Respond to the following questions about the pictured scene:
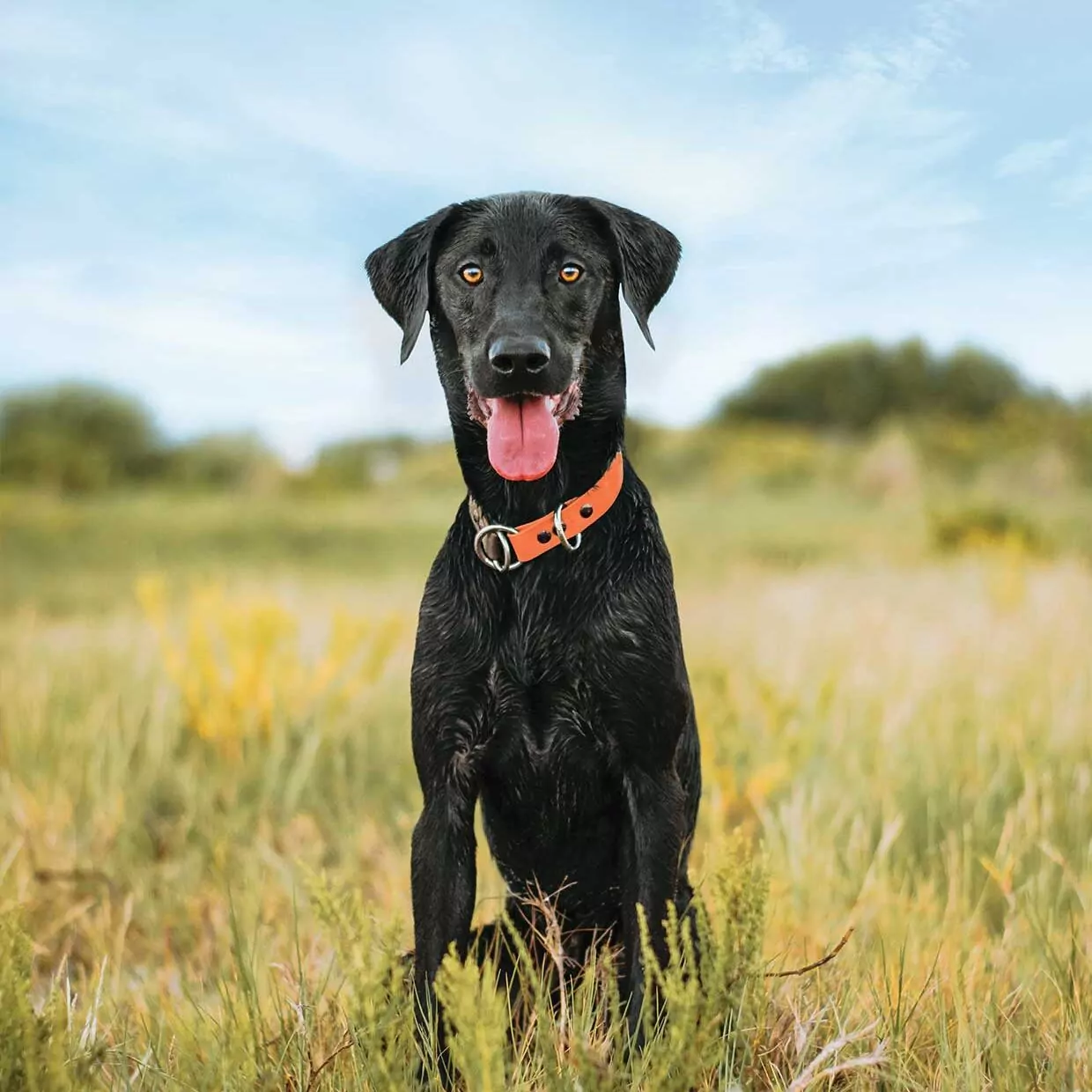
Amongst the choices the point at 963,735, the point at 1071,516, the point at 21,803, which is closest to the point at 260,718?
A: the point at 21,803

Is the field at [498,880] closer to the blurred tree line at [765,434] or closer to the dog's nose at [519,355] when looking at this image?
the dog's nose at [519,355]

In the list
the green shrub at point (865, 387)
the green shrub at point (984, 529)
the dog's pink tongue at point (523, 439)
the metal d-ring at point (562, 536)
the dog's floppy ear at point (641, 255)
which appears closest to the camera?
the dog's pink tongue at point (523, 439)

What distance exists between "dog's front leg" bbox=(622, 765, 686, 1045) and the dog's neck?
2.11 ft

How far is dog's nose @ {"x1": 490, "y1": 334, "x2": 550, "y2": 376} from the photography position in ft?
7.85

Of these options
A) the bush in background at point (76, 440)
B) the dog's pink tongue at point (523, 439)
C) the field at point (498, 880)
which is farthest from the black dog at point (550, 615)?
the bush in background at point (76, 440)

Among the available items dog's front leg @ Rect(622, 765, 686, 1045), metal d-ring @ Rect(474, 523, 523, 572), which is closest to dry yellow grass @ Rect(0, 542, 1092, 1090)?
dog's front leg @ Rect(622, 765, 686, 1045)

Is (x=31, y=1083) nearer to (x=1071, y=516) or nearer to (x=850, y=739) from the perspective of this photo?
(x=850, y=739)

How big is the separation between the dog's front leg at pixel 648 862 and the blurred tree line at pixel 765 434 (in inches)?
381

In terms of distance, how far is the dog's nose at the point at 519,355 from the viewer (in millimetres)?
2393

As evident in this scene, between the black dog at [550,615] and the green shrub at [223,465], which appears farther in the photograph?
the green shrub at [223,465]

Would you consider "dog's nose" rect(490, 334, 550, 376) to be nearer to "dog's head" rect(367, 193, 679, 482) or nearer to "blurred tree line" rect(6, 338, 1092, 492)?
"dog's head" rect(367, 193, 679, 482)

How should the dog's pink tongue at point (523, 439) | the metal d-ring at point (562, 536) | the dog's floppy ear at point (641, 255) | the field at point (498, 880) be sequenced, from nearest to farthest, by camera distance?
1. the field at point (498, 880)
2. the dog's pink tongue at point (523, 439)
3. the metal d-ring at point (562, 536)
4. the dog's floppy ear at point (641, 255)

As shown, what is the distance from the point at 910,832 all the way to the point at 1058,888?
1.97 ft

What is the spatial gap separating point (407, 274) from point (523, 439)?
0.65 meters
